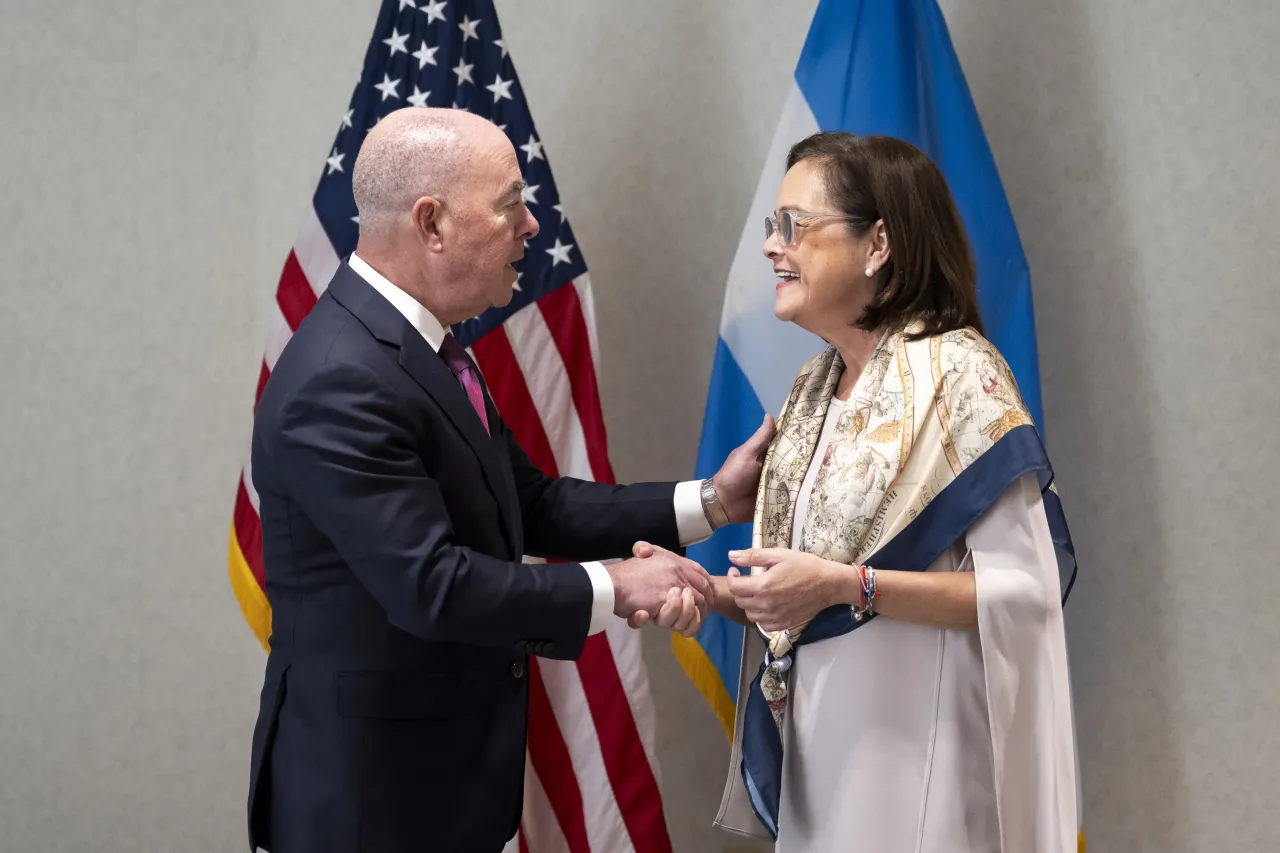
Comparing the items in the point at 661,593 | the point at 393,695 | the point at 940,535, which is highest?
the point at 940,535

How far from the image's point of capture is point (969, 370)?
1624mm

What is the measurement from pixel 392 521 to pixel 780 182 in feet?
4.09

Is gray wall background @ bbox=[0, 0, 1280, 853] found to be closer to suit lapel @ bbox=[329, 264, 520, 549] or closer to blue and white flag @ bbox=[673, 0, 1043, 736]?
blue and white flag @ bbox=[673, 0, 1043, 736]

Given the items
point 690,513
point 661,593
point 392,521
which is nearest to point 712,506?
point 690,513

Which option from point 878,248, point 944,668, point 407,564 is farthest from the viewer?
point 878,248

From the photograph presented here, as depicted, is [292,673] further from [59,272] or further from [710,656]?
[59,272]

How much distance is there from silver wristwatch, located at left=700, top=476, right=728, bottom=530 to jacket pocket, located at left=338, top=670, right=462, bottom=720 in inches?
24.6

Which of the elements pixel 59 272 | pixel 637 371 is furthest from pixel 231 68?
pixel 637 371

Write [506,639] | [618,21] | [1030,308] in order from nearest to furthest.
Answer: [506,639]
[1030,308]
[618,21]

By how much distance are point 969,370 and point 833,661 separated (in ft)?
1.59

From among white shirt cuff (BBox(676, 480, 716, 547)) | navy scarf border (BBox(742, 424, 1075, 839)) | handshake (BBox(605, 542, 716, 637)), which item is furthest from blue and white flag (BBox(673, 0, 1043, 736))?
handshake (BBox(605, 542, 716, 637))

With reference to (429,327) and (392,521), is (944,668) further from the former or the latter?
(429,327)

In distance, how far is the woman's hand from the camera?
1.59 metres

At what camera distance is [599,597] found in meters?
1.67
